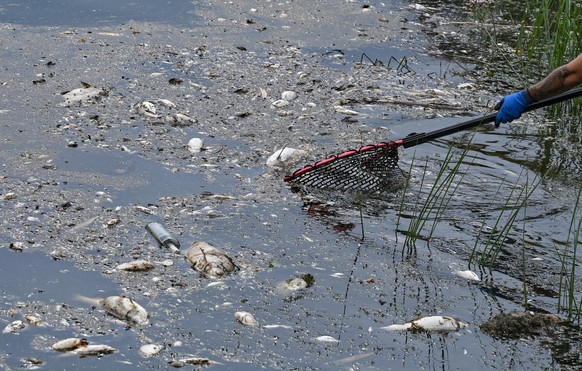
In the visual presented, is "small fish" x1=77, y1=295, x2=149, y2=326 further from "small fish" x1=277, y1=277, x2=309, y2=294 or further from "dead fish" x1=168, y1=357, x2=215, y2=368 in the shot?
"small fish" x1=277, y1=277, x2=309, y2=294

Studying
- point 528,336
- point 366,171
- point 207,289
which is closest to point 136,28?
point 366,171

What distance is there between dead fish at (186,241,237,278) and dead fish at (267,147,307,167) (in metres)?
1.55

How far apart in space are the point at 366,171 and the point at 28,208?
2218 millimetres

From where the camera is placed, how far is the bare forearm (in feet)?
18.3

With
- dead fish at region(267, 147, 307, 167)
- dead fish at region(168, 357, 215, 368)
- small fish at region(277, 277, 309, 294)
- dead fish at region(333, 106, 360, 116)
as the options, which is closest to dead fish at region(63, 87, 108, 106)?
dead fish at region(267, 147, 307, 167)

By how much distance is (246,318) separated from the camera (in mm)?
4273

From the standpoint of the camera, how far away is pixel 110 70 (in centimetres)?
789

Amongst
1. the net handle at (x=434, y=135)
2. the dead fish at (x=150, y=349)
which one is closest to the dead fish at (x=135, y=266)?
the dead fish at (x=150, y=349)

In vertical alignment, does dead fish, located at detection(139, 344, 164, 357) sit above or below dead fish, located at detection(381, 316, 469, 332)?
below

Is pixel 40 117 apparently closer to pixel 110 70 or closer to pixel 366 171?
pixel 110 70

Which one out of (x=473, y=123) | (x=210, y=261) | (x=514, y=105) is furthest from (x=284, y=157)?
(x=210, y=261)

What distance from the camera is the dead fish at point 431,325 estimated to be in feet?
14.1

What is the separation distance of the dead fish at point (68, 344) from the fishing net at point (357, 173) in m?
2.33

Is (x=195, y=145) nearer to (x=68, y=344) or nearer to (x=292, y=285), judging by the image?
(x=292, y=285)
